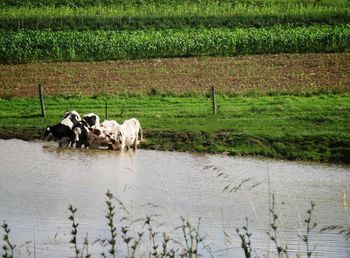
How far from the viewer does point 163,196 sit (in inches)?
837

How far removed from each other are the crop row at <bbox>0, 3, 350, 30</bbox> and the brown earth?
1529 centimetres

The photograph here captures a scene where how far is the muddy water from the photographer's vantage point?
674 inches

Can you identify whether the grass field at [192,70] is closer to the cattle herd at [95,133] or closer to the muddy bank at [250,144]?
the muddy bank at [250,144]

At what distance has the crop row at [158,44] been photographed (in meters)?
52.6

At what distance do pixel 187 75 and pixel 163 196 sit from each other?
23.9 m

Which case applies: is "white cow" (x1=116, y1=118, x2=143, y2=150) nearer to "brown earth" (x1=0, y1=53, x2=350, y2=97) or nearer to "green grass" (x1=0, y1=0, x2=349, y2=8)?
"brown earth" (x1=0, y1=53, x2=350, y2=97)

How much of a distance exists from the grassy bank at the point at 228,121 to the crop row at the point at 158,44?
15034 millimetres

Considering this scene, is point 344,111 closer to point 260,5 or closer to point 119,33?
point 119,33

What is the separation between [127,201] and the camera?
2070 centimetres

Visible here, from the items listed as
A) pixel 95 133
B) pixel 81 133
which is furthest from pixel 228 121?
pixel 81 133

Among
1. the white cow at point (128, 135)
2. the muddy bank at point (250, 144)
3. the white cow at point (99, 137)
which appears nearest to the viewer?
the muddy bank at point (250, 144)

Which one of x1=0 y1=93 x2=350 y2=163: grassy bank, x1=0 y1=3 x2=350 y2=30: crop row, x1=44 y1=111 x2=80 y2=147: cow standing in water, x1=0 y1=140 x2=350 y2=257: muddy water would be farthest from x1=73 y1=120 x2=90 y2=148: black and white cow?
x1=0 y1=3 x2=350 y2=30: crop row

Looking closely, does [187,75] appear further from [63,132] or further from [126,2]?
[126,2]

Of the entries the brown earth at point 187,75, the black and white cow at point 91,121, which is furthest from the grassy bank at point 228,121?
the brown earth at point 187,75
